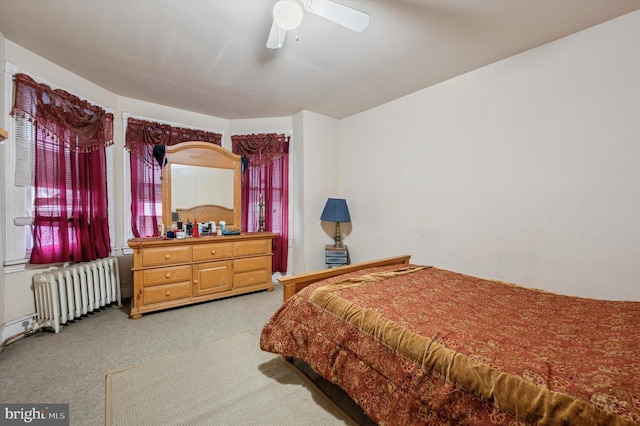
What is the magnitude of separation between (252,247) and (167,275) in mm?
1017

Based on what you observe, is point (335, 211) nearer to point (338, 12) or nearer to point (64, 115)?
point (338, 12)

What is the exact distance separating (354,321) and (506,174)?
2.05 meters

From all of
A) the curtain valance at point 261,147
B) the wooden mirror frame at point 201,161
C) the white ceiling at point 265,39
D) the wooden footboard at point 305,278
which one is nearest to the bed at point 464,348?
the wooden footboard at point 305,278

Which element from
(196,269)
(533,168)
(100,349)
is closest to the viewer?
(100,349)

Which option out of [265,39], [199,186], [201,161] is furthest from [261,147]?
[265,39]

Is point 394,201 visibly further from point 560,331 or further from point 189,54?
point 189,54

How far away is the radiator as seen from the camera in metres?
2.42

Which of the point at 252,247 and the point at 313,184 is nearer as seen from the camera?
the point at 252,247

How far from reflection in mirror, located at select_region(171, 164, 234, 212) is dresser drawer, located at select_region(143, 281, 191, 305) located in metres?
0.99

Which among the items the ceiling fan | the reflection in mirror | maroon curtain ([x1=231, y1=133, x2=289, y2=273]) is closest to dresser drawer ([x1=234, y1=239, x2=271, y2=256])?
maroon curtain ([x1=231, y1=133, x2=289, y2=273])

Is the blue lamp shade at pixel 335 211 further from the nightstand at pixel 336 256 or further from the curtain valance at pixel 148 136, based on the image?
the curtain valance at pixel 148 136

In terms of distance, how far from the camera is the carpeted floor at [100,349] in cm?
163

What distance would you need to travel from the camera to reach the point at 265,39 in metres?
2.18

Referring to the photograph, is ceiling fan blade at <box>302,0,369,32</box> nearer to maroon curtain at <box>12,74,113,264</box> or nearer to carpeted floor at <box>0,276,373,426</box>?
carpeted floor at <box>0,276,373,426</box>
